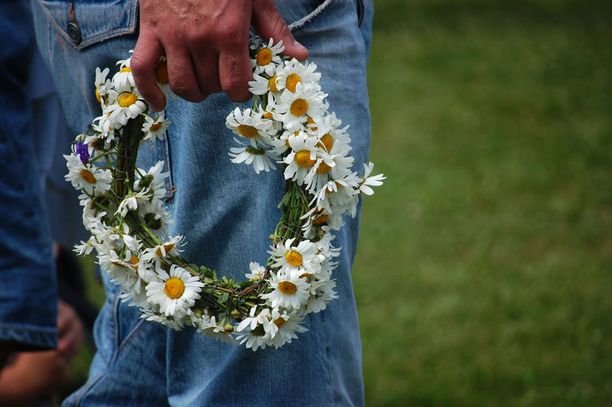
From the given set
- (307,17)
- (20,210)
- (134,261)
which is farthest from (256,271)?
(20,210)

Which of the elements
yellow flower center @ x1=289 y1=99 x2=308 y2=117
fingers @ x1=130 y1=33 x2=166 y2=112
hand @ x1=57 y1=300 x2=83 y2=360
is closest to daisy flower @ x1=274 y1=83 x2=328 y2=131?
yellow flower center @ x1=289 y1=99 x2=308 y2=117

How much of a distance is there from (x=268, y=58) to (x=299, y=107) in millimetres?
101

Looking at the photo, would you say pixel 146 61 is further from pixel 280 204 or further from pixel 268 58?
pixel 280 204

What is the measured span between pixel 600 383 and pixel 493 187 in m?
1.84

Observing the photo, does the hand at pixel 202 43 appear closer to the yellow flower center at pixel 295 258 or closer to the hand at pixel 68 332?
the yellow flower center at pixel 295 258

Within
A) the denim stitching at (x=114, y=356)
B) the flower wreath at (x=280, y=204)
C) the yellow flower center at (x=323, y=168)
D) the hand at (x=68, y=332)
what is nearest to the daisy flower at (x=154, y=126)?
the flower wreath at (x=280, y=204)

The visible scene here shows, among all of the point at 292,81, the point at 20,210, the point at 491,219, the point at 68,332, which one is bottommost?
the point at 491,219

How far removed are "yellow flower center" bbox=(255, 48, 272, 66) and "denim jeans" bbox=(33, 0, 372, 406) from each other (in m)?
0.12

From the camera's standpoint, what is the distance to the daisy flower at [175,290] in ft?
4.75

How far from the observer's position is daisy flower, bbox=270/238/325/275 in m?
1.40

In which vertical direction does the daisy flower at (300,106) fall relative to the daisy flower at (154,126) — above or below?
above

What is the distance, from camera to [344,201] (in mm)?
1418

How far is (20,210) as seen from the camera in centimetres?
223

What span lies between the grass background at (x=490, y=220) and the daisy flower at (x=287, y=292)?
1.77 m
